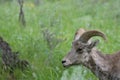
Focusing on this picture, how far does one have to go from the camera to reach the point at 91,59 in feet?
30.9

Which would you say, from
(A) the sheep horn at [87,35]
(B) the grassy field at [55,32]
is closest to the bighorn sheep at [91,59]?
(A) the sheep horn at [87,35]

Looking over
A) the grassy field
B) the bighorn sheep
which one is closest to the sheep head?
the bighorn sheep

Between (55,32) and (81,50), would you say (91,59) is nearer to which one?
(81,50)

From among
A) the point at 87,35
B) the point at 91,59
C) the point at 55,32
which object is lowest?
the point at 55,32

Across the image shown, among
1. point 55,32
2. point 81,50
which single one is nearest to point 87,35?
point 81,50

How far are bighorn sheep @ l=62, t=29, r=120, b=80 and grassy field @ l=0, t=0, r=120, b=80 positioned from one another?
28 cm

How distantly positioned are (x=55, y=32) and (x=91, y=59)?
328 centimetres

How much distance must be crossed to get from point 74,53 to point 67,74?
0.62 meters

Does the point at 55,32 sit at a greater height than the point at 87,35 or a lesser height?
lesser

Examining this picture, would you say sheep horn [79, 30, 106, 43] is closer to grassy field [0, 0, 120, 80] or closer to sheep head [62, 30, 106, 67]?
sheep head [62, 30, 106, 67]

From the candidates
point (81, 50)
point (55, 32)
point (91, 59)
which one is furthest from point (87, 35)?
point (55, 32)

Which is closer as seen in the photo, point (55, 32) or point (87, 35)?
point (87, 35)

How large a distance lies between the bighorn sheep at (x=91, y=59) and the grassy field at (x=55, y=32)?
0.28 meters

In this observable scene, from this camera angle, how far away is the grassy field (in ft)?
34.2
